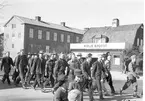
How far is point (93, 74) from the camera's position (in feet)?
27.3

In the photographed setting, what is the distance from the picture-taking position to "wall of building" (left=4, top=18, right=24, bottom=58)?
39.5m

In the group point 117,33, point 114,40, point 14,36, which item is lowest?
point 114,40

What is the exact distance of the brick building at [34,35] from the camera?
39.6 metres

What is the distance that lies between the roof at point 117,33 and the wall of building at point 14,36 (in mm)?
11883

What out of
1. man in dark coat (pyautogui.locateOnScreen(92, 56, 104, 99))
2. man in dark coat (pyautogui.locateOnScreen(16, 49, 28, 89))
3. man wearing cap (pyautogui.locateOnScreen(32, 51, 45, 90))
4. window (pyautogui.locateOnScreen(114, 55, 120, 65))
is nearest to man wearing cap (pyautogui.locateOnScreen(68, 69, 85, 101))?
man in dark coat (pyautogui.locateOnScreen(92, 56, 104, 99))

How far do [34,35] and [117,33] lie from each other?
15.3 meters

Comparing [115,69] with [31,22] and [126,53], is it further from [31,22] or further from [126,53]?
[31,22]

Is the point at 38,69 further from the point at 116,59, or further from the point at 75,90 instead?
the point at 116,59

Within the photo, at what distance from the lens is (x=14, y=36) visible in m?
41.6

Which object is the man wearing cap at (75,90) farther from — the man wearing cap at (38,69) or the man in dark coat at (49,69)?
the man in dark coat at (49,69)

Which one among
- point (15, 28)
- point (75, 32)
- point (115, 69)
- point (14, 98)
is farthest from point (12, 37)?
point (14, 98)

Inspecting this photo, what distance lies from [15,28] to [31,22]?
10.4 ft

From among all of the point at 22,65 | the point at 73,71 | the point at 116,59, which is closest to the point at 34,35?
the point at 116,59

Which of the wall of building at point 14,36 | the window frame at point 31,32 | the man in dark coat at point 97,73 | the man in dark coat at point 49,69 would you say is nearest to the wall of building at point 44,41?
the window frame at point 31,32
